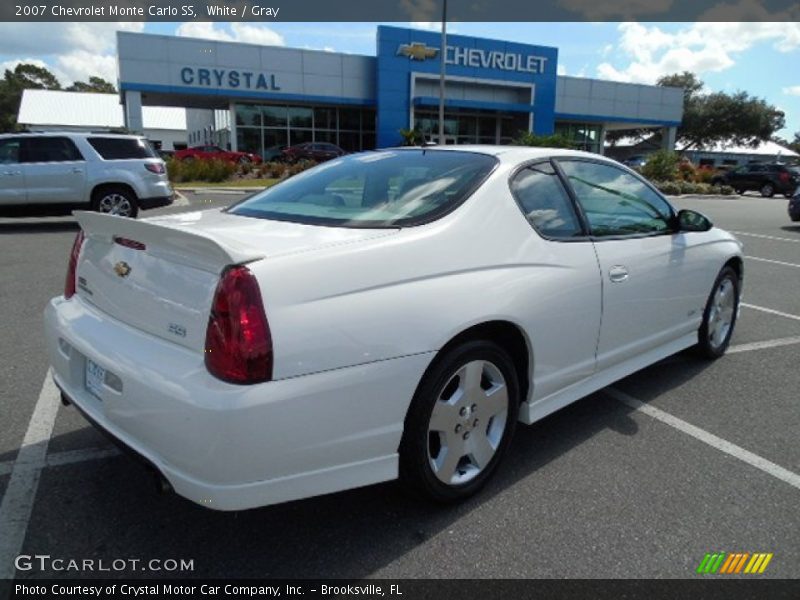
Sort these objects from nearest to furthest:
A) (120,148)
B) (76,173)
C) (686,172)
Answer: (76,173), (120,148), (686,172)

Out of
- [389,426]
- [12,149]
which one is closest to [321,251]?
[389,426]

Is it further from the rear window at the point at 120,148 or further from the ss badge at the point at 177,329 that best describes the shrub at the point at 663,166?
the ss badge at the point at 177,329

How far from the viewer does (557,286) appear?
2982 mm

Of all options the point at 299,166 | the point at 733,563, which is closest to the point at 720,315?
the point at 733,563

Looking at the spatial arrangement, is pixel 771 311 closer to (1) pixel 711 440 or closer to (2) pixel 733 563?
(1) pixel 711 440

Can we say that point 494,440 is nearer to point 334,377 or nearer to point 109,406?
point 334,377

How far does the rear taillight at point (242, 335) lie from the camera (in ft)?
6.69

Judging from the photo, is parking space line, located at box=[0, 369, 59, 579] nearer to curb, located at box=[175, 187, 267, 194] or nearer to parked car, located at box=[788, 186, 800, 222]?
parked car, located at box=[788, 186, 800, 222]

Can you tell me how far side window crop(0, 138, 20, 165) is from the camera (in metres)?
10.9

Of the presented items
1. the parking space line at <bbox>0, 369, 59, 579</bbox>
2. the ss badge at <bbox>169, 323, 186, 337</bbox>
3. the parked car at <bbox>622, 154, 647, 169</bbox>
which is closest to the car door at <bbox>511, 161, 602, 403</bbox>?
the ss badge at <bbox>169, 323, 186, 337</bbox>

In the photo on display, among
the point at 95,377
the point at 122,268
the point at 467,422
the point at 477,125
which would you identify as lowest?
the point at 467,422

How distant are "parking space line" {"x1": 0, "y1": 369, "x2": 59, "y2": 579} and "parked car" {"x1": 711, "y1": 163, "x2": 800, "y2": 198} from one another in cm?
3303

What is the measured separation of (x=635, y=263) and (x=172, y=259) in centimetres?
252

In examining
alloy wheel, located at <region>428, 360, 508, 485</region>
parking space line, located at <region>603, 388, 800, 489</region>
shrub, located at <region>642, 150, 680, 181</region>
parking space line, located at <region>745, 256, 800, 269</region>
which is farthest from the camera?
shrub, located at <region>642, 150, 680, 181</region>
